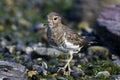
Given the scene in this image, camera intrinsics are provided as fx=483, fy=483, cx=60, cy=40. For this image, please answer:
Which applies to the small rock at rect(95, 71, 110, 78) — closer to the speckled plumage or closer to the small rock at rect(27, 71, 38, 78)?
the speckled plumage

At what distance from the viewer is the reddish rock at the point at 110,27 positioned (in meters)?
11.7

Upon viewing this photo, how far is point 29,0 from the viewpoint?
19266mm

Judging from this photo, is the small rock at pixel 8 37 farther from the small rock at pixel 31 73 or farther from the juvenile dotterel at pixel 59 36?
the small rock at pixel 31 73

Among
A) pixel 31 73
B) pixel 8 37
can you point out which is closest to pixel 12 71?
pixel 31 73

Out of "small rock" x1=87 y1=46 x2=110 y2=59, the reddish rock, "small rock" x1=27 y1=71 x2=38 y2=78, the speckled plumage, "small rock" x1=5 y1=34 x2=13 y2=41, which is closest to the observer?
"small rock" x1=27 y1=71 x2=38 y2=78

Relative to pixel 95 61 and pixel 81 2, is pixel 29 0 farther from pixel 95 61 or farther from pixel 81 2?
pixel 95 61

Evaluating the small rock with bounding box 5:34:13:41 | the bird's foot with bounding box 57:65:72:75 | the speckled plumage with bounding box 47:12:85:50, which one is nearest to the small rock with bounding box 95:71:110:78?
the bird's foot with bounding box 57:65:72:75

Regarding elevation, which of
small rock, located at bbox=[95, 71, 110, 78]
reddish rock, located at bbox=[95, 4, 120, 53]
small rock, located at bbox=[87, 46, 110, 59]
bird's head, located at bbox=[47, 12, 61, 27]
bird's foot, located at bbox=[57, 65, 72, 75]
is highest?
bird's head, located at bbox=[47, 12, 61, 27]

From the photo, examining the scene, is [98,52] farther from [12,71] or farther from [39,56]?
[12,71]

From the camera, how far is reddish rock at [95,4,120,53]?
11719 millimetres

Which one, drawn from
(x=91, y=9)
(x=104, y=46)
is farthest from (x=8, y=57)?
(x=91, y=9)

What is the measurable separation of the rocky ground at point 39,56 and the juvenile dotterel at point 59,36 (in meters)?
0.48

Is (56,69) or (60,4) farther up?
(60,4)

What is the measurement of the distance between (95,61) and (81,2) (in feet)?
21.9
